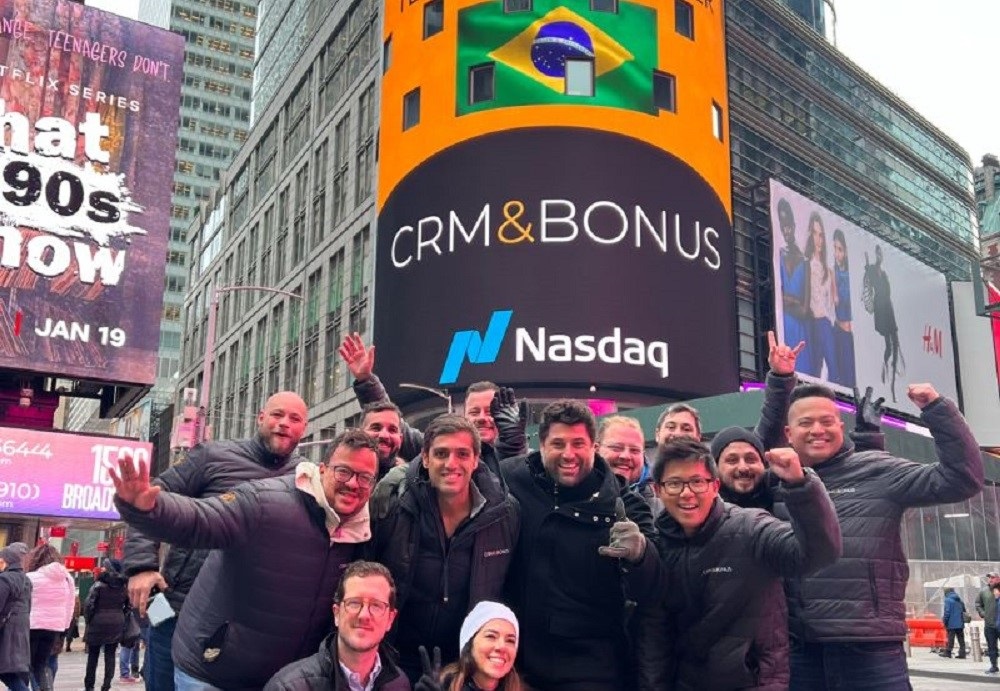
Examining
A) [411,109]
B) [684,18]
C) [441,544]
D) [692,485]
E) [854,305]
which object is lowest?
[441,544]

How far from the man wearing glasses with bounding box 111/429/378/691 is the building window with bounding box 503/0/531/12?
34.4 m

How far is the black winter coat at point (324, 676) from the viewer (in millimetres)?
4523

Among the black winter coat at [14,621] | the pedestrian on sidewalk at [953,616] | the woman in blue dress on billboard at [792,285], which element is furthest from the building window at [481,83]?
the black winter coat at [14,621]

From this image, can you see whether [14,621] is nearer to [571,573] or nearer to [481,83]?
[571,573]

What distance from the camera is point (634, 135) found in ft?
117

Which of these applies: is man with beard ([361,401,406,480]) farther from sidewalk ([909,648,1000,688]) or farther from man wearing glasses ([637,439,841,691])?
sidewalk ([909,648,1000,688])

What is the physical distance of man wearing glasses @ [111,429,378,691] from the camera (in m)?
4.85

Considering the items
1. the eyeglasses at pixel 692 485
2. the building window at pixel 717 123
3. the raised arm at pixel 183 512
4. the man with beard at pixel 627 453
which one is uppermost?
the building window at pixel 717 123

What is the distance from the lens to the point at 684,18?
3888cm

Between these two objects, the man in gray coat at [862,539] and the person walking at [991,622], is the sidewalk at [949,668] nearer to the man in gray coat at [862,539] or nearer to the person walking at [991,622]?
the person walking at [991,622]

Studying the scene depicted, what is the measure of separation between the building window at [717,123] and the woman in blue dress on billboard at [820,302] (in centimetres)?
749

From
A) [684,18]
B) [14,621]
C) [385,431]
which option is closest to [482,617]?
[385,431]

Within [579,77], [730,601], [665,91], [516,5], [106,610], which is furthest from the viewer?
[665,91]

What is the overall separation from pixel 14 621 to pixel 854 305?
139ft
